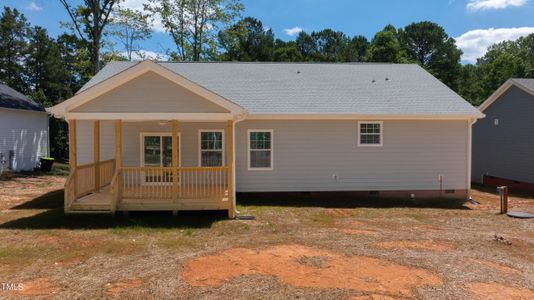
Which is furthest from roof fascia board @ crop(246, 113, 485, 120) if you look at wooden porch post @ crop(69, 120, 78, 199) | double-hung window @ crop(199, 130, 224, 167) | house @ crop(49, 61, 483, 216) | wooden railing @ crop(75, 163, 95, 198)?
wooden porch post @ crop(69, 120, 78, 199)

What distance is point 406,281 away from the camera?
600 cm

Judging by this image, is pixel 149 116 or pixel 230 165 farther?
pixel 230 165

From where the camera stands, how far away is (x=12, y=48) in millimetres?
37188

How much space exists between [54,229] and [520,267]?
9856mm

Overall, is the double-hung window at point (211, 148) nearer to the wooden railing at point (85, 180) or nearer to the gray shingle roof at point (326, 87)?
the gray shingle roof at point (326, 87)

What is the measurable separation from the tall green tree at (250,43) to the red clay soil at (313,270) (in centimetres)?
3068

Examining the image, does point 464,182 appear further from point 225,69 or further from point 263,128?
point 225,69

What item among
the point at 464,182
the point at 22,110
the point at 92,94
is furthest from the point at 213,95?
the point at 22,110

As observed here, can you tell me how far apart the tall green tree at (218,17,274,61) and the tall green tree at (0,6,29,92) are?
19651 mm

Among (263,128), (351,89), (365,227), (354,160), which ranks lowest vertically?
(365,227)

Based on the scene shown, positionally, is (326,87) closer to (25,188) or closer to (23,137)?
(25,188)

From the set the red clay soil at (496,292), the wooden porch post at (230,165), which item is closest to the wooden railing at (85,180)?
the wooden porch post at (230,165)

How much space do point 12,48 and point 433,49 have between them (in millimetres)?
46567

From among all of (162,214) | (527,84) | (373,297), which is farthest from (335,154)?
(527,84)
